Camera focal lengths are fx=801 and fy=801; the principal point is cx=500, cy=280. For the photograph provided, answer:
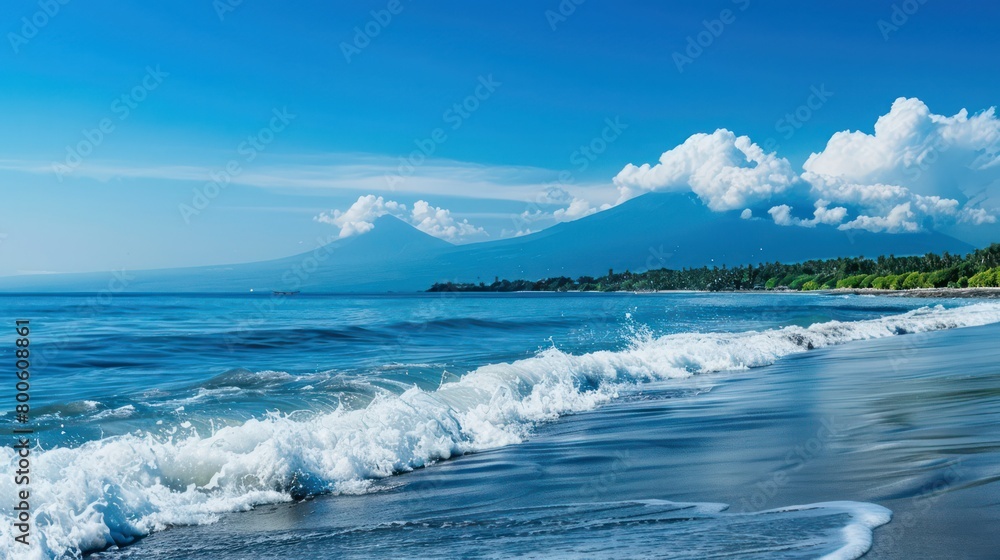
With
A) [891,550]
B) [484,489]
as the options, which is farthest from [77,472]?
[891,550]

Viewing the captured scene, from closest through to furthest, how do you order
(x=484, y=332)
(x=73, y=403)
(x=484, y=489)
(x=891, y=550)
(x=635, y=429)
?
(x=891, y=550)
(x=484, y=489)
(x=635, y=429)
(x=73, y=403)
(x=484, y=332)

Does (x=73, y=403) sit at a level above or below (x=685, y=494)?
above

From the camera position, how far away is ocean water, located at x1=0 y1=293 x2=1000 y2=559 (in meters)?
6.90

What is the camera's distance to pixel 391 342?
111ft

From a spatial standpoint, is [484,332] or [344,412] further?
[484,332]

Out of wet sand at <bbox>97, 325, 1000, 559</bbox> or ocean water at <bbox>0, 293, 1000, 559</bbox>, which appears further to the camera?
wet sand at <bbox>97, 325, 1000, 559</bbox>

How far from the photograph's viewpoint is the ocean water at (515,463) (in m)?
6.90

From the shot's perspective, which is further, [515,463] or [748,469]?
[515,463]

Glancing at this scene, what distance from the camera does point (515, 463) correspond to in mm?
10992

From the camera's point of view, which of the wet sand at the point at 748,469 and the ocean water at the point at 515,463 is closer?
the ocean water at the point at 515,463

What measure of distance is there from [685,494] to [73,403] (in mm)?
11145

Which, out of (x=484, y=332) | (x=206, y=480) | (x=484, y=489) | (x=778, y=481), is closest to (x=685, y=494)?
(x=778, y=481)

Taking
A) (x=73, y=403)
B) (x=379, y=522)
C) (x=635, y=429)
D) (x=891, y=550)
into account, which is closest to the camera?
(x=891, y=550)

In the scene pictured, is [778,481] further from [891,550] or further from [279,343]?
[279,343]
